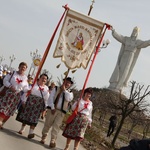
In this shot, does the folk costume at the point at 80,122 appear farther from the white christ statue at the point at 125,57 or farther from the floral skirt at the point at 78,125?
the white christ statue at the point at 125,57

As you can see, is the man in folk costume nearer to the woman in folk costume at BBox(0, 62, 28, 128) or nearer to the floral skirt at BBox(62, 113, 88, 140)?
the floral skirt at BBox(62, 113, 88, 140)

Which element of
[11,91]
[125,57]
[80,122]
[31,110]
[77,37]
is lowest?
[31,110]

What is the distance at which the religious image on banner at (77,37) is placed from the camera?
9.02 meters

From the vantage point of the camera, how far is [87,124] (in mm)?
8383

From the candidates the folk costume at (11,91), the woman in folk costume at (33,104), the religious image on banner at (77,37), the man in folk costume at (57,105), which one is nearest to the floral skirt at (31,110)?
the woman in folk costume at (33,104)

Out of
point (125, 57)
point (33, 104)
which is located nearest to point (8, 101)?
point (33, 104)

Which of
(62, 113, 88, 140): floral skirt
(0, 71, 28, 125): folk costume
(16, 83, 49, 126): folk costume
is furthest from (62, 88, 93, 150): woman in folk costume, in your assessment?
(0, 71, 28, 125): folk costume

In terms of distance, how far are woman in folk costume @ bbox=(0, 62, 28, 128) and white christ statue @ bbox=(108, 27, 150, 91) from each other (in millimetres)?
40638

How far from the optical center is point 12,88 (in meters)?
8.12

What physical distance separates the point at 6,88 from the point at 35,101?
79cm

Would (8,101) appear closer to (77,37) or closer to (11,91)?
(11,91)

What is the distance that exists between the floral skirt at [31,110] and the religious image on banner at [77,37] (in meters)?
1.14

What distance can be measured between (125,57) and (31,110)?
4322 centimetres

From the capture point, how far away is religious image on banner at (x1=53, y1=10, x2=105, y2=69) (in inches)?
355
